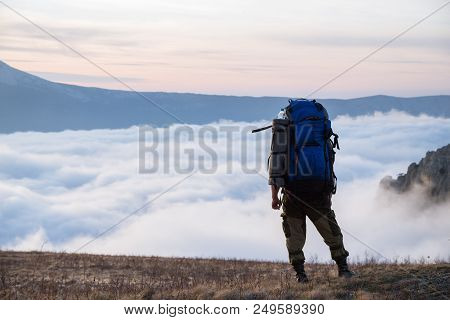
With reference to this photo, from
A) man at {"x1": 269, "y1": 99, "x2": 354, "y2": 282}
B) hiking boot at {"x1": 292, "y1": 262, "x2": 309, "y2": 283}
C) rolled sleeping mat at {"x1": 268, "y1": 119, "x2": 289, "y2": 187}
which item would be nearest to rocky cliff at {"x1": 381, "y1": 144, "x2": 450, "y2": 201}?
man at {"x1": 269, "y1": 99, "x2": 354, "y2": 282}

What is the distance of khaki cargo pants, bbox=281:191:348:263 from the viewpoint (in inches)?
448

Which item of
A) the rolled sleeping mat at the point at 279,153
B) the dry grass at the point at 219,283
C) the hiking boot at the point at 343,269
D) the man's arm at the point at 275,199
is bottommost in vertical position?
the dry grass at the point at 219,283

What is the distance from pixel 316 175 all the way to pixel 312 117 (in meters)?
0.91

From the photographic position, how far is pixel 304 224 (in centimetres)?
1146

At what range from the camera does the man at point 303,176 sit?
11070 mm

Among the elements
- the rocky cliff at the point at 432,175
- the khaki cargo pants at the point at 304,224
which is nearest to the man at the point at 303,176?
the khaki cargo pants at the point at 304,224

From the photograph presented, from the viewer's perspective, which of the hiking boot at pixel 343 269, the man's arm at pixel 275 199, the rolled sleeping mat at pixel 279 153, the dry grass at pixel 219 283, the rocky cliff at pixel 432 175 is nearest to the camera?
the dry grass at pixel 219 283

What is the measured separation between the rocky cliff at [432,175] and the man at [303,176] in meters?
78.2

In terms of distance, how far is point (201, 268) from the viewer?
16.2 m

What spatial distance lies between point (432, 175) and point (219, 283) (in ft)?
295

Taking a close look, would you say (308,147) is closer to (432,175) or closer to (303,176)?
(303,176)

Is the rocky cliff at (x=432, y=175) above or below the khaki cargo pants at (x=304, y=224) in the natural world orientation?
below

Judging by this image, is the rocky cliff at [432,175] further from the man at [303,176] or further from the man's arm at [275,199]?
the man's arm at [275,199]

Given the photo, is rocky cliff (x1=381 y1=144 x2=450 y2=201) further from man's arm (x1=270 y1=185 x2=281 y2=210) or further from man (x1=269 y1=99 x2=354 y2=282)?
man's arm (x1=270 y1=185 x2=281 y2=210)
